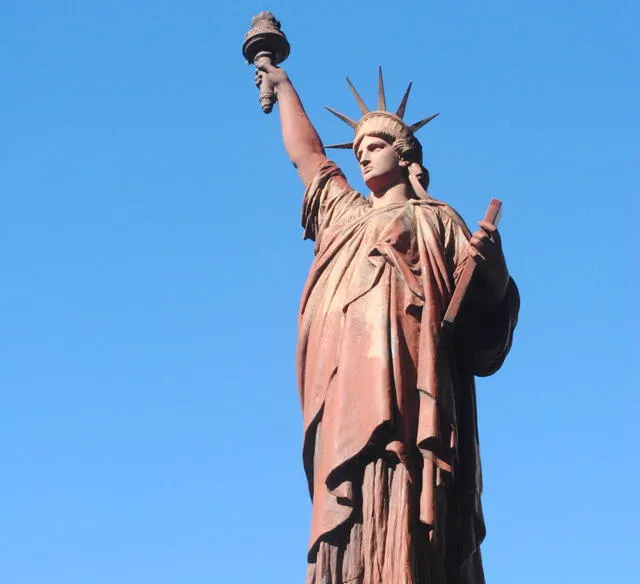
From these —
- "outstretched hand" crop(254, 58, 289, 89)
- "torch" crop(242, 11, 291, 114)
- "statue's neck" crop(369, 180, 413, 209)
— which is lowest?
"statue's neck" crop(369, 180, 413, 209)

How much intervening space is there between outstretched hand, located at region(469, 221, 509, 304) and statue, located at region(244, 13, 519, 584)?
0.4 inches

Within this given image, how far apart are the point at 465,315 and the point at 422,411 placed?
40.9 inches

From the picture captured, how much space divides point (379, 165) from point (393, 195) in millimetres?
255

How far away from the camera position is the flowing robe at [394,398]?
9.39 metres

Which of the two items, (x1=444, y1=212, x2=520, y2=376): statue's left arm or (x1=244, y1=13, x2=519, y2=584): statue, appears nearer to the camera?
(x1=244, y1=13, x2=519, y2=584): statue

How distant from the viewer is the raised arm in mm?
12023

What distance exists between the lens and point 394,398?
9.66 meters

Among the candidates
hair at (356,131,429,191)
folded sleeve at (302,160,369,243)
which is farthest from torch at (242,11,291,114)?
hair at (356,131,429,191)

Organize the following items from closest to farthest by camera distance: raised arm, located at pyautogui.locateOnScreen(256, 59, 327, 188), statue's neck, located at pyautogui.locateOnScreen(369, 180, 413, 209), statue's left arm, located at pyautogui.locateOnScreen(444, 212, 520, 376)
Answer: statue's left arm, located at pyautogui.locateOnScreen(444, 212, 520, 376), statue's neck, located at pyautogui.locateOnScreen(369, 180, 413, 209), raised arm, located at pyautogui.locateOnScreen(256, 59, 327, 188)

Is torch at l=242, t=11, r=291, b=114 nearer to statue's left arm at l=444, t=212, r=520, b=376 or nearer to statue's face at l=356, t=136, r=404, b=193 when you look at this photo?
statue's face at l=356, t=136, r=404, b=193

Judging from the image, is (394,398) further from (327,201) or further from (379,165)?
(327,201)

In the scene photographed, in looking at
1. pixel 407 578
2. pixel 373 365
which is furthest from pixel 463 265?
pixel 407 578

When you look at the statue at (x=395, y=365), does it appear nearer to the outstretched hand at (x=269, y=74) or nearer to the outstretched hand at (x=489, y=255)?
the outstretched hand at (x=489, y=255)

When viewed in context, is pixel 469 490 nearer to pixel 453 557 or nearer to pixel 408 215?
pixel 453 557
